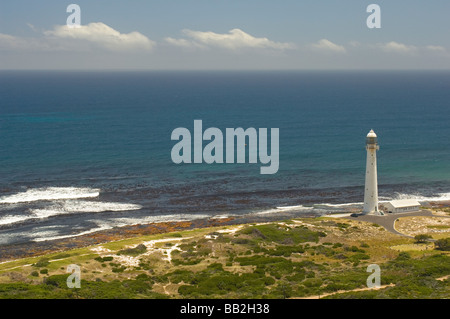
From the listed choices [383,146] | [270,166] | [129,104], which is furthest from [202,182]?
[129,104]

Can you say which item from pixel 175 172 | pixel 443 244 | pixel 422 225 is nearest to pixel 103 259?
pixel 443 244

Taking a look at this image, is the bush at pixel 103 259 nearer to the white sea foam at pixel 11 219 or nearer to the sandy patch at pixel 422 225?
the white sea foam at pixel 11 219

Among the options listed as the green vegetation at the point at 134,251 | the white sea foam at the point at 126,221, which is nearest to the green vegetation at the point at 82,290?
the green vegetation at the point at 134,251

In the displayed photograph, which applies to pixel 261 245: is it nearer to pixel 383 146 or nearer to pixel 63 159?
pixel 63 159

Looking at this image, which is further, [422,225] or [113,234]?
[113,234]

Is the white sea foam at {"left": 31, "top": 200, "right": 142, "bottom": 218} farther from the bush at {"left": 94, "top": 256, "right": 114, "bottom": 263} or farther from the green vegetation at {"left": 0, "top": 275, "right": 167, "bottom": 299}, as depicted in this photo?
the green vegetation at {"left": 0, "top": 275, "right": 167, "bottom": 299}

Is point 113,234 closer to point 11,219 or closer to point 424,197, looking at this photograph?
point 11,219
